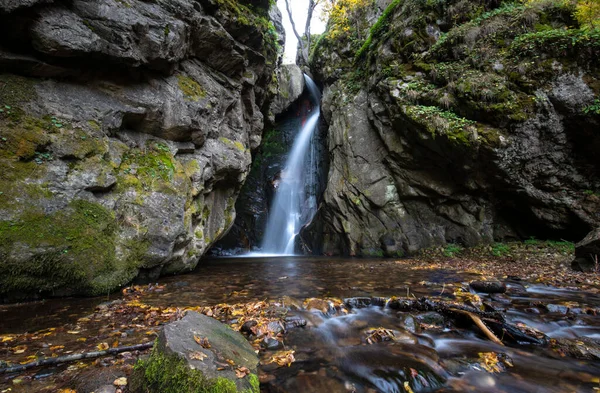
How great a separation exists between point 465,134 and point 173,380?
419 inches

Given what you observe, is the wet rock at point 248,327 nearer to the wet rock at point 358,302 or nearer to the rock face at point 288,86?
the wet rock at point 358,302

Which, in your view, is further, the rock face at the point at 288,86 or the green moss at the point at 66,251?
the rock face at the point at 288,86

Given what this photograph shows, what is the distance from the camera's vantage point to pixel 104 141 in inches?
236

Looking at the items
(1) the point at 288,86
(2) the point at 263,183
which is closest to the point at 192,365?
(2) the point at 263,183

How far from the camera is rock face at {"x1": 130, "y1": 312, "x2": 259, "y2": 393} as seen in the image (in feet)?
5.75

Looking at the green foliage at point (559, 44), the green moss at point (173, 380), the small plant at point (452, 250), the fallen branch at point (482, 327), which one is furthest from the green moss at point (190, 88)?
the green foliage at point (559, 44)

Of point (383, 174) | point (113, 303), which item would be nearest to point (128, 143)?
point (113, 303)

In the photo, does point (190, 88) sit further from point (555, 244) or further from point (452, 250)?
point (555, 244)

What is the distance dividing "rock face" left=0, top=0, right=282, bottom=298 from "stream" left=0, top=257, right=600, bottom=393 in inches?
34.6

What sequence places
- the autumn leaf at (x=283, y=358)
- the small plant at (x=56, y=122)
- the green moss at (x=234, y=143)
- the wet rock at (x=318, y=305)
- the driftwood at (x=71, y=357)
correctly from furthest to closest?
1. the green moss at (x=234, y=143)
2. the small plant at (x=56, y=122)
3. the wet rock at (x=318, y=305)
4. the autumn leaf at (x=283, y=358)
5. the driftwood at (x=71, y=357)

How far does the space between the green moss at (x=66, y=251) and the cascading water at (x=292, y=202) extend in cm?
1139

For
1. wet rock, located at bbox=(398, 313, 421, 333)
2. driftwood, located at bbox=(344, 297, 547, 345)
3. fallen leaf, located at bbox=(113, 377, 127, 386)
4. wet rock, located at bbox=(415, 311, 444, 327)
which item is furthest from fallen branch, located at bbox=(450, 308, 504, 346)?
fallen leaf, located at bbox=(113, 377, 127, 386)

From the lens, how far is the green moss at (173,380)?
1.74 m

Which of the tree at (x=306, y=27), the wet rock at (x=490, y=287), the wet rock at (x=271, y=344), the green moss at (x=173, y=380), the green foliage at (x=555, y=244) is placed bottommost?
the wet rock at (x=271, y=344)
